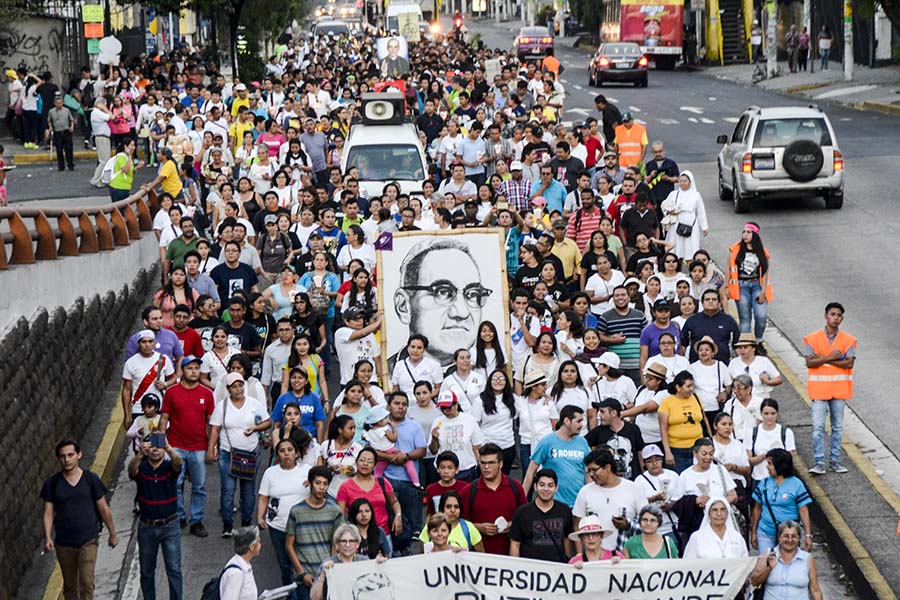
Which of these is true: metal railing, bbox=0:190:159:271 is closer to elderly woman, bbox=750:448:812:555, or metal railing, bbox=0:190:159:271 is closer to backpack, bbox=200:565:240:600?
backpack, bbox=200:565:240:600

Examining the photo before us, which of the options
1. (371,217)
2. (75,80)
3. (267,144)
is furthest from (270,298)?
(75,80)

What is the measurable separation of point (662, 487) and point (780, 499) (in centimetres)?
91

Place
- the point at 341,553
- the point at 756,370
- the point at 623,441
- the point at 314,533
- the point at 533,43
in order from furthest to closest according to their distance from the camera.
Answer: the point at 533,43 → the point at 756,370 → the point at 623,441 → the point at 314,533 → the point at 341,553

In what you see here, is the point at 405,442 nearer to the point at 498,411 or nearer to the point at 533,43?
the point at 498,411

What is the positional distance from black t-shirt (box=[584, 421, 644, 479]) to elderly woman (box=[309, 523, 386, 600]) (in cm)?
264

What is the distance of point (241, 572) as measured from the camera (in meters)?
10.8

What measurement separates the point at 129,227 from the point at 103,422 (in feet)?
18.3

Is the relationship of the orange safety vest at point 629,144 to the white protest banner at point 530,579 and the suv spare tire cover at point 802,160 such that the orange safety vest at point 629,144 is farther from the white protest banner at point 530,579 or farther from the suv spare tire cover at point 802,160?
the white protest banner at point 530,579

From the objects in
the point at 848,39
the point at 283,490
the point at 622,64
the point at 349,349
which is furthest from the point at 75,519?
the point at 622,64

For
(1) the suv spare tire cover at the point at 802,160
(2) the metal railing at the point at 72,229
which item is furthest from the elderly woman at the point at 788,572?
(1) the suv spare tire cover at the point at 802,160

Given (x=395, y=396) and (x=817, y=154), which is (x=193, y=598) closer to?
(x=395, y=396)

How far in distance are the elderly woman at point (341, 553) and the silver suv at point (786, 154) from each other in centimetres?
1668

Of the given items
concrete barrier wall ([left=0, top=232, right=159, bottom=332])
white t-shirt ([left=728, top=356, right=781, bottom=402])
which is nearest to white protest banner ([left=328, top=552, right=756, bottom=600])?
white t-shirt ([left=728, top=356, right=781, bottom=402])

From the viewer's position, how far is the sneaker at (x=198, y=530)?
557 inches
